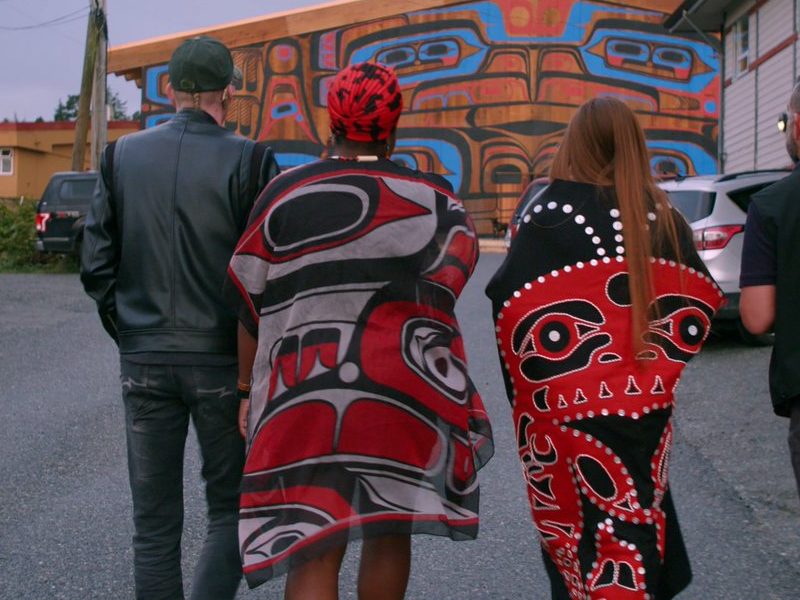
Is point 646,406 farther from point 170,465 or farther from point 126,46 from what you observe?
point 126,46

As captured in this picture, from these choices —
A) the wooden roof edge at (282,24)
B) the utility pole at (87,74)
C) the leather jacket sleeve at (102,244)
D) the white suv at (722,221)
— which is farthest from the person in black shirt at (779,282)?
the wooden roof edge at (282,24)

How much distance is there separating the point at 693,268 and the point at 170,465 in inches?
64.8

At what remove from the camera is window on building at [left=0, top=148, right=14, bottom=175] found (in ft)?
157

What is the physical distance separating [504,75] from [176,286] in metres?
33.1

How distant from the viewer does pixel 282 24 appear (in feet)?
118

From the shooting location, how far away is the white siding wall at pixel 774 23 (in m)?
16.8

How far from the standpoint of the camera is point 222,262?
115 inches

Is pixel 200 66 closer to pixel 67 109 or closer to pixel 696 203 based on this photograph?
pixel 696 203

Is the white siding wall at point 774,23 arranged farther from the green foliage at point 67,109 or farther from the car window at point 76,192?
the green foliage at point 67,109

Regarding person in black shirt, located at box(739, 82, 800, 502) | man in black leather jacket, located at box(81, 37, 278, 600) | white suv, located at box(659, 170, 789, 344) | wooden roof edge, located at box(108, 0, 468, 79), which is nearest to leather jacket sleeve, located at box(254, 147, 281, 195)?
man in black leather jacket, located at box(81, 37, 278, 600)

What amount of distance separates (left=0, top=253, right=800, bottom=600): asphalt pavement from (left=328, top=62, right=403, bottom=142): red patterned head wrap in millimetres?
2032

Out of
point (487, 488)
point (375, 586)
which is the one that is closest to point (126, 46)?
point (487, 488)

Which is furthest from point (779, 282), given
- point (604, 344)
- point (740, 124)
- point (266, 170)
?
point (740, 124)

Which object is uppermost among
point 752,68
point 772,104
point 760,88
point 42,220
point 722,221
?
point 752,68
